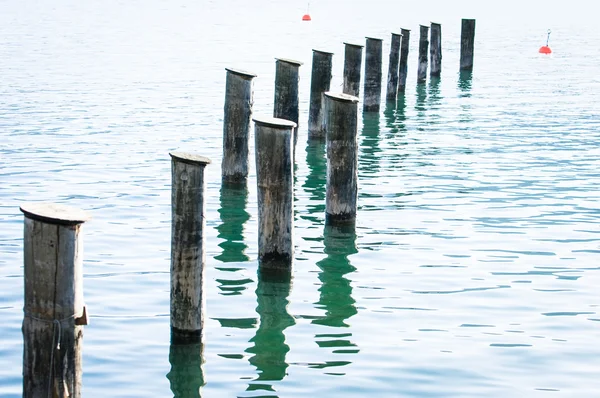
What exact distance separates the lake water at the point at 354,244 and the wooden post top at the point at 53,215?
190cm

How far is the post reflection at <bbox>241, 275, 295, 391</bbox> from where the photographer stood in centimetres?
812

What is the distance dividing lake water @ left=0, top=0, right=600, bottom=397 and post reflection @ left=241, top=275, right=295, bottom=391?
0.02 m

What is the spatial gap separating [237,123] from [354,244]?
8.75 feet

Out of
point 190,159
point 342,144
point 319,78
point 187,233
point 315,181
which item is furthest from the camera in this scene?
point 319,78

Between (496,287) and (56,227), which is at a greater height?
(56,227)

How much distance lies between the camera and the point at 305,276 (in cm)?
1058

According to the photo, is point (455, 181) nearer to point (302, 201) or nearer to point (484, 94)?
point (302, 201)

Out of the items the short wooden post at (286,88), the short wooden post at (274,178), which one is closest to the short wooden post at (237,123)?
the short wooden post at (286,88)

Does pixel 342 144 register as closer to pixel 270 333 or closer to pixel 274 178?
pixel 274 178

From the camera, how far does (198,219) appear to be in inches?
319

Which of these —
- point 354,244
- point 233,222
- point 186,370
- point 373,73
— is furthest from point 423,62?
point 186,370

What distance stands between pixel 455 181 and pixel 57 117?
30.4ft

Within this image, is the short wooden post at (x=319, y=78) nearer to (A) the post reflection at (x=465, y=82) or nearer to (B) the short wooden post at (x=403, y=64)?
(B) the short wooden post at (x=403, y=64)

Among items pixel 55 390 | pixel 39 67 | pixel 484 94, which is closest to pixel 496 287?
pixel 55 390
